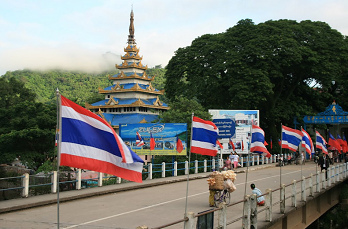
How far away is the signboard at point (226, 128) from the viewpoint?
34.9 m

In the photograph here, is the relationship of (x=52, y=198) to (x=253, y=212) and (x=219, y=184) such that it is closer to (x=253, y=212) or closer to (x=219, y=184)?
(x=219, y=184)

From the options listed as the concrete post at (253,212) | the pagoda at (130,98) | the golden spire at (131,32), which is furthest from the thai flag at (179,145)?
the golden spire at (131,32)

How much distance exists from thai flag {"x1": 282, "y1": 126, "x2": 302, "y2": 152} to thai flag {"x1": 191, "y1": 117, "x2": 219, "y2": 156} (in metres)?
7.97

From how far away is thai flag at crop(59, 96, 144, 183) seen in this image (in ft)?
23.6

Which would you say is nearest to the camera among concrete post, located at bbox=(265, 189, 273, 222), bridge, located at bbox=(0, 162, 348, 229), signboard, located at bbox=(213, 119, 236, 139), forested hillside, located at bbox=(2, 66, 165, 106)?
bridge, located at bbox=(0, 162, 348, 229)

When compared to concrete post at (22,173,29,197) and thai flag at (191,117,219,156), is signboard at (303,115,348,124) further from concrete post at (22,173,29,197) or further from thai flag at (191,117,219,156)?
concrete post at (22,173,29,197)

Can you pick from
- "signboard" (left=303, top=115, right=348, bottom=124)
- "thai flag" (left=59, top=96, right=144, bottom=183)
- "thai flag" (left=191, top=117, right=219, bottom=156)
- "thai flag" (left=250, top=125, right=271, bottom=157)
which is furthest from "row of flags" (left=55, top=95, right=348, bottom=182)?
"signboard" (left=303, top=115, right=348, bottom=124)

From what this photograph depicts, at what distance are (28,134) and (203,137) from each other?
25649mm

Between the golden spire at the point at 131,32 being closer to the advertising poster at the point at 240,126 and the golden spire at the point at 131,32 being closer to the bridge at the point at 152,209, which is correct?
the advertising poster at the point at 240,126

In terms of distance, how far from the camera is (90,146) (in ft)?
24.3

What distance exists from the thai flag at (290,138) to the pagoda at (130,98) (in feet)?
146

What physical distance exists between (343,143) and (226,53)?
16.9 metres

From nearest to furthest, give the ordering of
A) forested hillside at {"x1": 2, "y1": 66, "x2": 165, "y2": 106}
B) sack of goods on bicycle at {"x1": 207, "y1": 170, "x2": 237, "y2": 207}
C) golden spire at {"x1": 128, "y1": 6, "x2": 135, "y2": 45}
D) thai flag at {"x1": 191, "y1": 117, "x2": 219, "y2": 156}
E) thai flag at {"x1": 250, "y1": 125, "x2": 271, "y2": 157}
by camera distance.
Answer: thai flag at {"x1": 191, "y1": 117, "x2": 219, "y2": 156}
sack of goods on bicycle at {"x1": 207, "y1": 170, "x2": 237, "y2": 207}
thai flag at {"x1": 250, "y1": 125, "x2": 271, "y2": 157}
golden spire at {"x1": 128, "y1": 6, "x2": 135, "y2": 45}
forested hillside at {"x1": 2, "y1": 66, "x2": 165, "y2": 106}

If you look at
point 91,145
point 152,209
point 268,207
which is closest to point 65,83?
point 152,209
